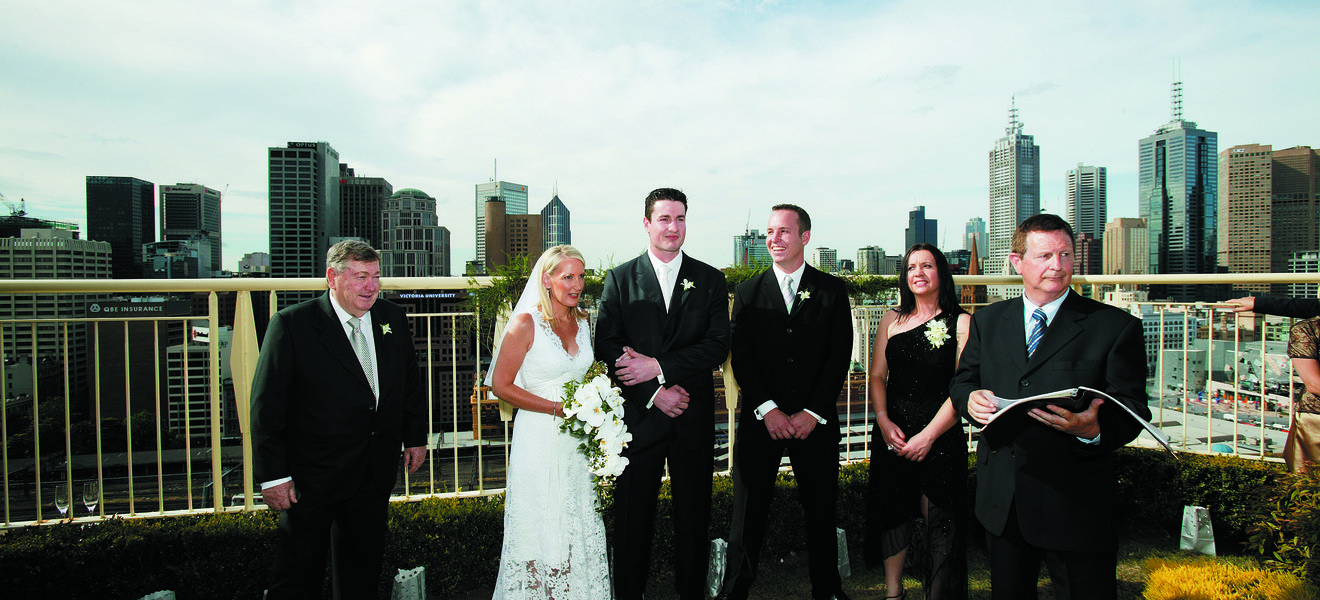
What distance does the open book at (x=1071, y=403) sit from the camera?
203 centimetres

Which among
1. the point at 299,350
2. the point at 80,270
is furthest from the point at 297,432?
the point at 80,270

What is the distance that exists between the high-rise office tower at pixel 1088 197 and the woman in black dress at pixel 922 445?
185m

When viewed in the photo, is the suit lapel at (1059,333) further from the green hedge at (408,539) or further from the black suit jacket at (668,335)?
the green hedge at (408,539)

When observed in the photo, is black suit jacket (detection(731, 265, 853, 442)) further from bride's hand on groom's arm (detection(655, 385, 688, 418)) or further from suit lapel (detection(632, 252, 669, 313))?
suit lapel (detection(632, 252, 669, 313))

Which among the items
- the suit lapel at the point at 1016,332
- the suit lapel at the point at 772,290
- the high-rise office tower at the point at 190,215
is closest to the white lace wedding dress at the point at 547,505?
the suit lapel at the point at 772,290

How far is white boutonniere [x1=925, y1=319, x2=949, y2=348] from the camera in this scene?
3.09 meters

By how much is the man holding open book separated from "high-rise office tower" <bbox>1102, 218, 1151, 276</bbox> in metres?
146

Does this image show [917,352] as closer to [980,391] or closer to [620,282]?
[980,391]

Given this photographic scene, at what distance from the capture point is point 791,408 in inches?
129

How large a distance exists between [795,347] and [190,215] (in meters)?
141

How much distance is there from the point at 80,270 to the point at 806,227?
43.4 metres

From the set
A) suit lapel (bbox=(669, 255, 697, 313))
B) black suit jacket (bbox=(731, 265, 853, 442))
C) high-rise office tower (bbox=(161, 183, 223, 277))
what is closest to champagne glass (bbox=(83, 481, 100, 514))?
suit lapel (bbox=(669, 255, 697, 313))

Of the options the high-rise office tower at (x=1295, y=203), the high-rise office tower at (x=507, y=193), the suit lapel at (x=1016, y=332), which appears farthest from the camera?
the high-rise office tower at (x=507, y=193)

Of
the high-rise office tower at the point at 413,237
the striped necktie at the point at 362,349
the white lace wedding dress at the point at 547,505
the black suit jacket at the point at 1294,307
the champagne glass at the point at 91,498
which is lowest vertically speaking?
the champagne glass at the point at 91,498
